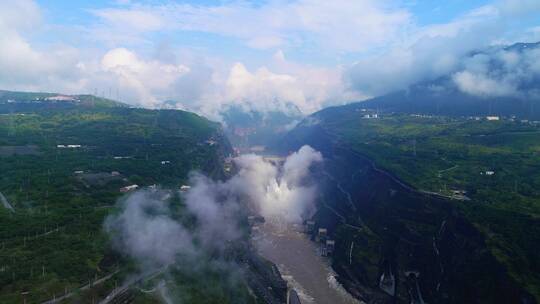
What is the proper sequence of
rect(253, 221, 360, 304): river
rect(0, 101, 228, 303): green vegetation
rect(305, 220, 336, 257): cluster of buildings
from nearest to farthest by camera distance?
rect(0, 101, 228, 303): green vegetation < rect(253, 221, 360, 304): river < rect(305, 220, 336, 257): cluster of buildings

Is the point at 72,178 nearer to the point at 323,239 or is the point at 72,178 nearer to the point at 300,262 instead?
the point at 300,262

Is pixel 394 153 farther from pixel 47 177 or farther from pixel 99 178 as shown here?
pixel 47 177

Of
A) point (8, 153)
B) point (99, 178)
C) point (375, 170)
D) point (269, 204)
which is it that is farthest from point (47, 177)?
point (375, 170)

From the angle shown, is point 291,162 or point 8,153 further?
point 291,162

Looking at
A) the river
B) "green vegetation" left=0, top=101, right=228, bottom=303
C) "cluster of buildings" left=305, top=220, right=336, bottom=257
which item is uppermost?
"green vegetation" left=0, top=101, right=228, bottom=303

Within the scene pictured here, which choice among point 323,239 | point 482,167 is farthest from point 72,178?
point 482,167

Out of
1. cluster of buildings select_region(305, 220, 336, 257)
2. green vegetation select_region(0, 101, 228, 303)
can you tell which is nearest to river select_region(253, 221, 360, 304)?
cluster of buildings select_region(305, 220, 336, 257)

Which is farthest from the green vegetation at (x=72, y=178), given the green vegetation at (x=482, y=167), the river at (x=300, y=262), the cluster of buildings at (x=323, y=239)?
the green vegetation at (x=482, y=167)

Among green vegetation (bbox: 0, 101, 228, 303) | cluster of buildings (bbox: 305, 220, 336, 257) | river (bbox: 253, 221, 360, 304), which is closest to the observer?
green vegetation (bbox: 0, 101, 228, 303)

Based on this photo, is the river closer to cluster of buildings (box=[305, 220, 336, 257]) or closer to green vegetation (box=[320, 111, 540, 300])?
cluster of buildings (box=[305, 220, 336, 257])
